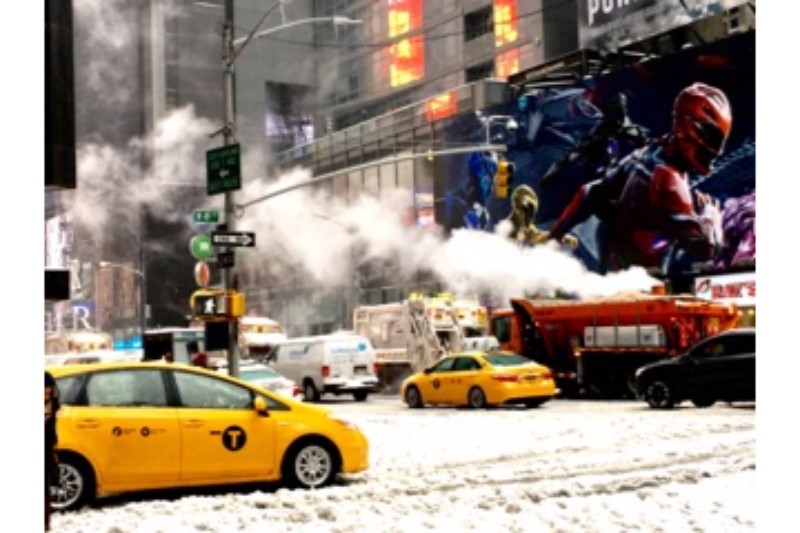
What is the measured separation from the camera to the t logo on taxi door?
11633 mm

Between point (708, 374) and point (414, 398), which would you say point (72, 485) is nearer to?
point (708, 374)

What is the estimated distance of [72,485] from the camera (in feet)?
35.5

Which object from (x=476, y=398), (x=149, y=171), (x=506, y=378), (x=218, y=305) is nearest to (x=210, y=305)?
(x=218, y=305)

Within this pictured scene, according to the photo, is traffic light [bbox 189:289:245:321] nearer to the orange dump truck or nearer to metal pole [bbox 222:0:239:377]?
metal pole [bbox 222:0:239:377]

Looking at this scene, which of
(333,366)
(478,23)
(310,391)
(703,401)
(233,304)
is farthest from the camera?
(478,23)

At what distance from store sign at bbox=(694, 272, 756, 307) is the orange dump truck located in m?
12.0

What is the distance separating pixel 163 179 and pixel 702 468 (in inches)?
3286

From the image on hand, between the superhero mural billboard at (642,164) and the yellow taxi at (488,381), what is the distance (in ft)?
65.1

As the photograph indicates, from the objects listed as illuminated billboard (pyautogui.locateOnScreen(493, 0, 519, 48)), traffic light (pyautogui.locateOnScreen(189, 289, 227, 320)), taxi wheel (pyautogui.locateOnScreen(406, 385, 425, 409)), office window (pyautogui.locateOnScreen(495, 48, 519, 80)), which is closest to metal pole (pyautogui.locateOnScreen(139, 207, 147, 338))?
office window (pyautogui.locateOnScreen(495, 48, 519, 80))

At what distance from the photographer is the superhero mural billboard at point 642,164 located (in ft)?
144

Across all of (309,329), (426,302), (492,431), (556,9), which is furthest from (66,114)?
(309,329)

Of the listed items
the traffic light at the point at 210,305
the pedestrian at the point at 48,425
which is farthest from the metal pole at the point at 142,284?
the pedestrian at the point at 48,425

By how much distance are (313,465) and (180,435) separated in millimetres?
1616
